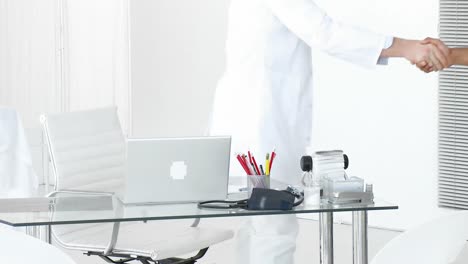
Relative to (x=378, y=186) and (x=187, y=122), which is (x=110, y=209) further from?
(x=187, y=122)

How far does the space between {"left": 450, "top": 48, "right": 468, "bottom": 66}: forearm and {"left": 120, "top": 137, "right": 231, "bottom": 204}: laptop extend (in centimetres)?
135

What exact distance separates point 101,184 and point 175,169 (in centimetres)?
111

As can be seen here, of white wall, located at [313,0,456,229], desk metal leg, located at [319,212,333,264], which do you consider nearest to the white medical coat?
desk metal leg, located at [319,212,333,264]

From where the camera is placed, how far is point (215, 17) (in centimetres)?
741

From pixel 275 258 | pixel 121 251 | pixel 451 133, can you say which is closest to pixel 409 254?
pixel 275 258

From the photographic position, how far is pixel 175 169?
2914 mm

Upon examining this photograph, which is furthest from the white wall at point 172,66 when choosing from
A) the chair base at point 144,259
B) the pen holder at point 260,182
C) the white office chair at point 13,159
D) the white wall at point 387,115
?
the pen holder at point 260,182

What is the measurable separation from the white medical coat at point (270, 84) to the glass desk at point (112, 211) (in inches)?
20.0

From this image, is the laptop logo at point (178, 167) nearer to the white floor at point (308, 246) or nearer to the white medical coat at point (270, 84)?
the white medical coat at point (270, 84)

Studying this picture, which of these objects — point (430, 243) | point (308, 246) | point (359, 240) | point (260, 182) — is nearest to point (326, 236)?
point (359, 240)

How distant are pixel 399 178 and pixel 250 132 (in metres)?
2.79

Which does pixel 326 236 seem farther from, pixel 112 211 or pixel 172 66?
pixel 172 66

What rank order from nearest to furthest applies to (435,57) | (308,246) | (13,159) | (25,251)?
(25,251)
(435,57)
(13,159)
(308,246)

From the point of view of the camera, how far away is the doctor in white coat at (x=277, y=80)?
342 centimetres
